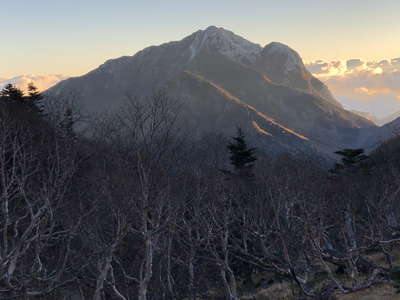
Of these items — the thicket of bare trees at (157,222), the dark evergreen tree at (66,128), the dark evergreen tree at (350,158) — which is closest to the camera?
the thicket of bare trees at (157,222)

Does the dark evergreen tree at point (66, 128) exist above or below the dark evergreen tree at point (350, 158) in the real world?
above

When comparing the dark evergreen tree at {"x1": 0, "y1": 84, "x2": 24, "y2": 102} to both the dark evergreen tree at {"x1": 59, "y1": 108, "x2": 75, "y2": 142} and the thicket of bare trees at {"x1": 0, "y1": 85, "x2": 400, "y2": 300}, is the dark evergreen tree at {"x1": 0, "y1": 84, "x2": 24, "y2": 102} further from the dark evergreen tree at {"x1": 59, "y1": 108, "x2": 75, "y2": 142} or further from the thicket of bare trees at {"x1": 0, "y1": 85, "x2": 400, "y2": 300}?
the dark evergreen tree at {"x1": 59, "y1": 108, "x2": 75, "y2": 142}

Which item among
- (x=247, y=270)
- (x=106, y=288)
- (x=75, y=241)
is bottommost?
(x=247, y=270)

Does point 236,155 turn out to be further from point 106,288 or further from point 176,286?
point 106,288

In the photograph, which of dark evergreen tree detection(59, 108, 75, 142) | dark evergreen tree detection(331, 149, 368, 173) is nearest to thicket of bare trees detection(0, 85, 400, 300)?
dark evergreen tree detection(59, 108, 75, 142)

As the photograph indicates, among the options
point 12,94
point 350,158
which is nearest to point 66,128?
point 12,94

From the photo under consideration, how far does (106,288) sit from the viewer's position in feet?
88.9

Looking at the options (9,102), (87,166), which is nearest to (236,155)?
(87,166)

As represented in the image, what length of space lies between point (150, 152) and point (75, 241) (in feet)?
54.3

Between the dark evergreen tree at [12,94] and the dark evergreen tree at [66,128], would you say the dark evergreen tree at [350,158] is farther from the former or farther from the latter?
the dark evergreen tree at [12,94]

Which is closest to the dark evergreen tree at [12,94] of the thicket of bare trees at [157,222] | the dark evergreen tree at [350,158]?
the thicket of bare trees at [157,222]

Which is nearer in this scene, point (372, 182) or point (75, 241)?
point (75, 241)

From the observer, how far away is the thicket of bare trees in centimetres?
1570

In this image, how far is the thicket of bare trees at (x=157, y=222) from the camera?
51.5 feet
